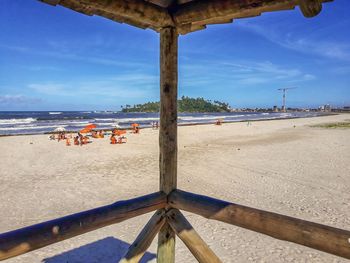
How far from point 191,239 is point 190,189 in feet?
16.3

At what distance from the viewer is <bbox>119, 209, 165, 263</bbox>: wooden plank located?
9.13 ft

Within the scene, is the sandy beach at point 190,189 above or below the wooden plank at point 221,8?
below

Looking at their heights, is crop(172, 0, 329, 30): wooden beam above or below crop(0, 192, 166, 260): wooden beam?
above

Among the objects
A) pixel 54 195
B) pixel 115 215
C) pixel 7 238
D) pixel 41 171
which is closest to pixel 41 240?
pixel 7 238

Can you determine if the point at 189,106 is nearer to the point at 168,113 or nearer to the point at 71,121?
the point at 71,121

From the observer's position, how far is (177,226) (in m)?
2.91

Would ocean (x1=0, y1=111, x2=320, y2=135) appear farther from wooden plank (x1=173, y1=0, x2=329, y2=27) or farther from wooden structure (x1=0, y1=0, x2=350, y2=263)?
wooden plank (x1=173, y1=0, x2=329, y2=27)

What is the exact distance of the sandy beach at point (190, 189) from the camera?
4.59 meters

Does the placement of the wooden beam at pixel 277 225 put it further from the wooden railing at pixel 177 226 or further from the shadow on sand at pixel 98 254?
the shadow on sand at pixel 98 254

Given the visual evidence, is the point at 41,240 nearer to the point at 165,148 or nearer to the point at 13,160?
the point at 165,148

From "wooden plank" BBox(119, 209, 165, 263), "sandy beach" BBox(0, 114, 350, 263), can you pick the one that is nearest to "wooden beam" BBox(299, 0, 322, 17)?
"wooden plank" BBox(119, 209, 165, 263)

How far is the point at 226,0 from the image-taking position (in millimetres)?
2387

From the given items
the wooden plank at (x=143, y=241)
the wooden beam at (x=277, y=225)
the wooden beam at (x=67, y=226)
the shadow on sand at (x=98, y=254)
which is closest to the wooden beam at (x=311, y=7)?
the wooden beam at (x=277, y=225)

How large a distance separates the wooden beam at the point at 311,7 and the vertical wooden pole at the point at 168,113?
1.32 m
